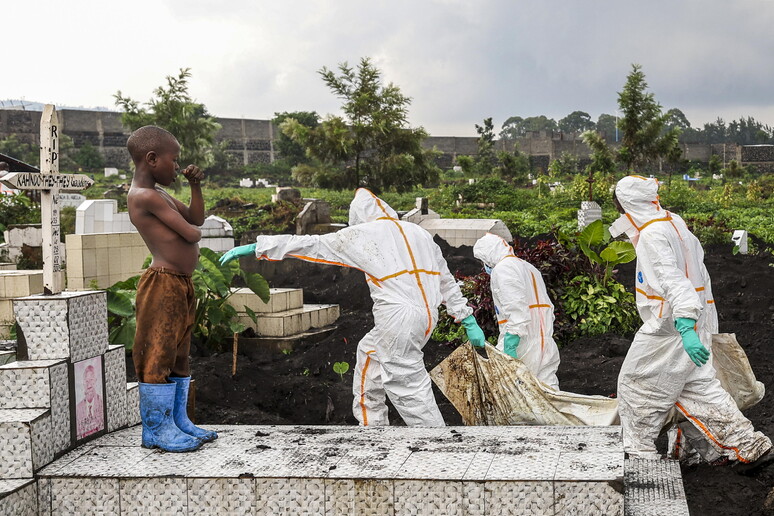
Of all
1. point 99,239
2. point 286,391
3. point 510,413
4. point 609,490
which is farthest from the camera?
point 99,239

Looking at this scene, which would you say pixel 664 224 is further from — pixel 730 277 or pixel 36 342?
pixel 730 277

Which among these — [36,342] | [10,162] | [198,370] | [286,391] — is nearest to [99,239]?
[198,370]

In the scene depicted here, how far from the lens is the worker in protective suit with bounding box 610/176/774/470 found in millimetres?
4590

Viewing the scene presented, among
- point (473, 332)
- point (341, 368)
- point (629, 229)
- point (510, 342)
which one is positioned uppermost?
point (629, 229)

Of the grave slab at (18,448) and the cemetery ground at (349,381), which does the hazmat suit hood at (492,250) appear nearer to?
the cemetery ground at (349,381)

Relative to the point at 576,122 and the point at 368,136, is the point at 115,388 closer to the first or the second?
the point at 368,136

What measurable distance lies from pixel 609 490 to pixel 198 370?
4.73m

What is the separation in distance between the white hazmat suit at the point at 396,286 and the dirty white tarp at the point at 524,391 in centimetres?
36

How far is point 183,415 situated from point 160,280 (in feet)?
2.35

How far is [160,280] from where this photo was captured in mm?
3969

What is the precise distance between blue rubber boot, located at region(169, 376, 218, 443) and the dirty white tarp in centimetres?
178

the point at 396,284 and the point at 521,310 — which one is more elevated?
the point at 396,284

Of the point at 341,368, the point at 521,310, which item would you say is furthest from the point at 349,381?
the point at 521,310

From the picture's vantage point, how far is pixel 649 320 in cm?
488
